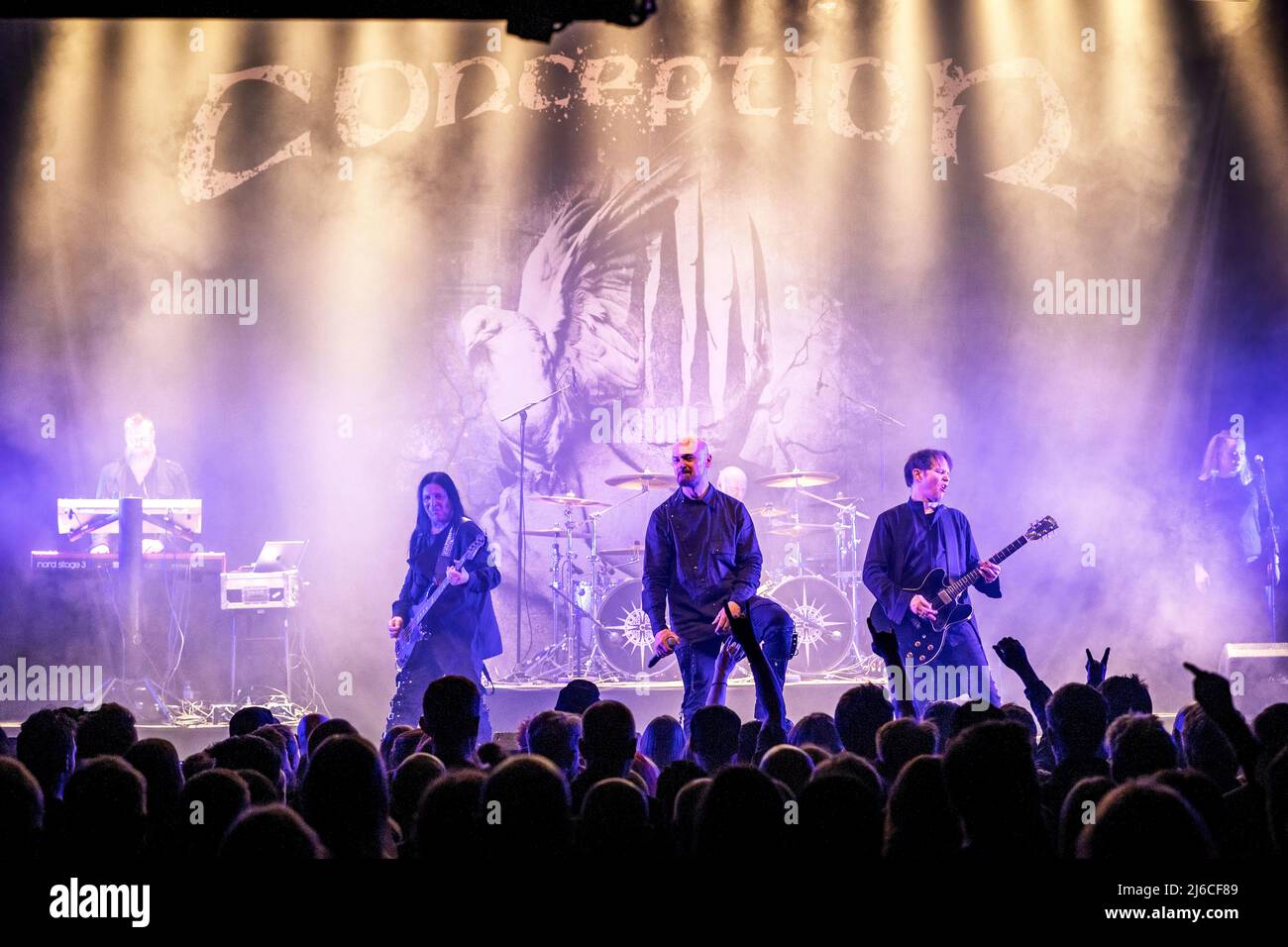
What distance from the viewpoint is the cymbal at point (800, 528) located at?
9.69 metres

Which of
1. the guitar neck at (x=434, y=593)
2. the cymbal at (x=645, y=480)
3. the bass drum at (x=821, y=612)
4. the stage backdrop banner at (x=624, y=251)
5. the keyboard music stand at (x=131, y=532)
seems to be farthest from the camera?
the stage backdrop banner at (x=624, y=251)

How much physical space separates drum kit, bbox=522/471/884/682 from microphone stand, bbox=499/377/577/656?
25 centimetres

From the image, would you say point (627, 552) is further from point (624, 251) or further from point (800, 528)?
point (624, 251)

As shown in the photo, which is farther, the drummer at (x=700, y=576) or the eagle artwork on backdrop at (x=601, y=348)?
the eagle artwork on backdrop at (x=601, y=348)

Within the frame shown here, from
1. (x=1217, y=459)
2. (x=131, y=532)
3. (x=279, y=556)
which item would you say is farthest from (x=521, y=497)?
(x=1217, y=459)

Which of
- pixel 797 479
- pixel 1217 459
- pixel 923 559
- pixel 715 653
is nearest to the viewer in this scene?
pixel 715 653

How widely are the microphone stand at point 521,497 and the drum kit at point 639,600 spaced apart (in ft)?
0.82

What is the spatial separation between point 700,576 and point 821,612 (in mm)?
3389

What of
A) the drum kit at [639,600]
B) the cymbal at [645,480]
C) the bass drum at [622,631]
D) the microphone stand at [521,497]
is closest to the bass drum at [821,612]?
the drum kit at [639,600]

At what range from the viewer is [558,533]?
9.64 metres

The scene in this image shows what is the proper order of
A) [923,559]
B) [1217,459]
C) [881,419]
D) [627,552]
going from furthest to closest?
[881,419] < [1217,459] < [627,552] < [923,559]

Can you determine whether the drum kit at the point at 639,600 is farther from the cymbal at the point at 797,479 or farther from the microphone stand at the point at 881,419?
the microphone stand at the point at 881,419

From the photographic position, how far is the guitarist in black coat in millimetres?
6723
